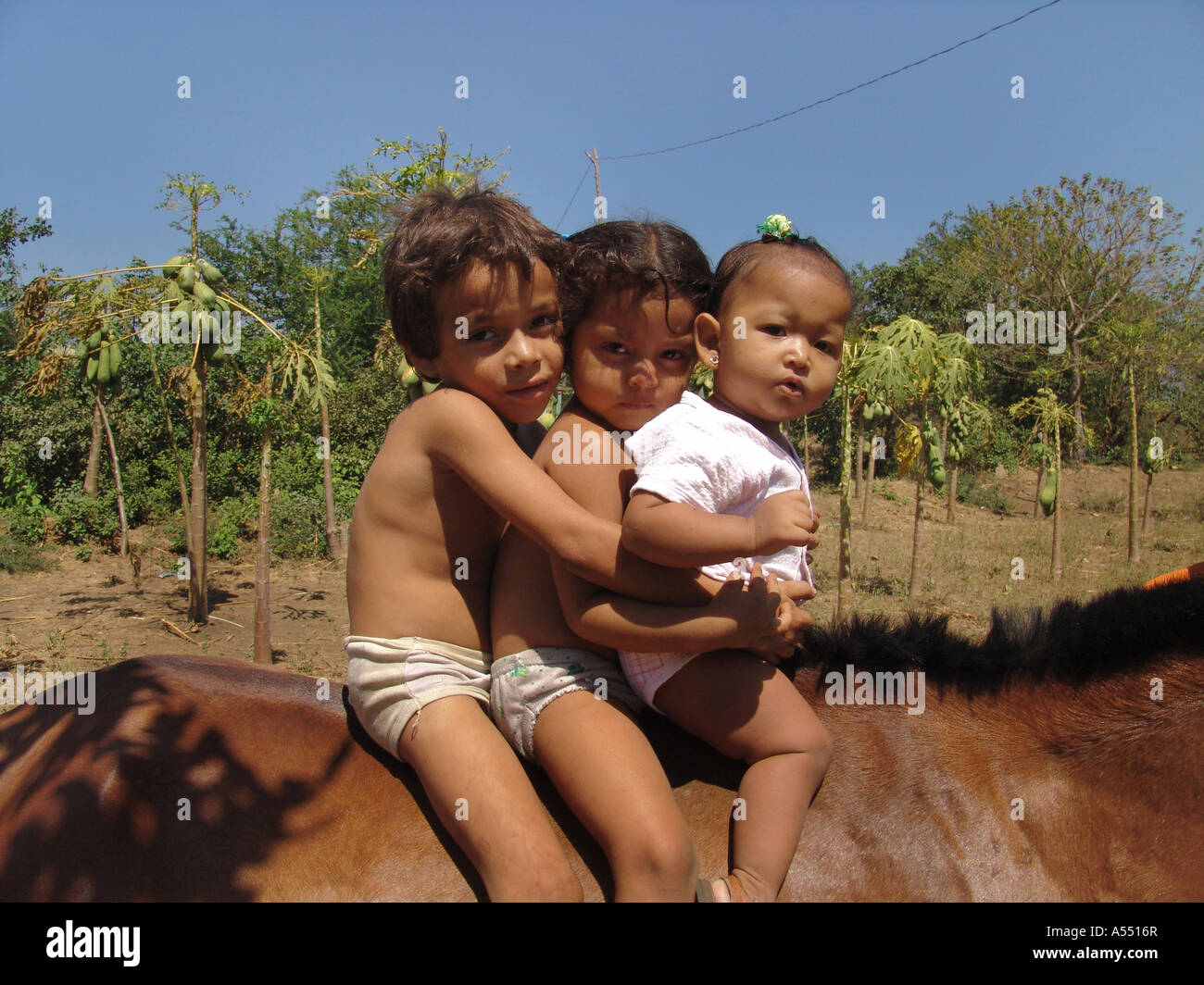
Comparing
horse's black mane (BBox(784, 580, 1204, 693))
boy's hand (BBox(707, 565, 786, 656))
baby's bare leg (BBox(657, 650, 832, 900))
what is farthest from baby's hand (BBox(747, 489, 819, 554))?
horse's black mane (BBox(784, 580, 1204, 693))

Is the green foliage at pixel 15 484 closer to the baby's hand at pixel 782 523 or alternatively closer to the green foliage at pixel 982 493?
the baby's hand at pixel 782 523

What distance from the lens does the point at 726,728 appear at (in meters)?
1.94

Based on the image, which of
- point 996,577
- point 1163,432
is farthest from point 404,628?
point 1163,432

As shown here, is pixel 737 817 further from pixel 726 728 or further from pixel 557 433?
pixel 557 433

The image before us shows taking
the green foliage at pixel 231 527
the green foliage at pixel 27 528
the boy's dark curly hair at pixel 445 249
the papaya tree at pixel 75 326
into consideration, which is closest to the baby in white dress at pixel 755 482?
the boy's dark curly hair at pixel 445 249

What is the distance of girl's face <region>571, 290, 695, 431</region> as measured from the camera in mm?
1999

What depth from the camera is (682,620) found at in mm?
1807

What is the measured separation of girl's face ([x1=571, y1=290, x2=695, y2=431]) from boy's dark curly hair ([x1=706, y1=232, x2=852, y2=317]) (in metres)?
0.12

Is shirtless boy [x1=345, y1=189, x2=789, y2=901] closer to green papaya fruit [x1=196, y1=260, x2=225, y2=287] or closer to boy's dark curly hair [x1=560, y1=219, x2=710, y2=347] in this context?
boy's dark curly hair [x1=560, y1=219, x2=710, y2=347]

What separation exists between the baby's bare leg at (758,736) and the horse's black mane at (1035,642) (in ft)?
1.23

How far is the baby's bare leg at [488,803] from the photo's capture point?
5.86ft

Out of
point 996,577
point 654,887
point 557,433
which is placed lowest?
point 996,577

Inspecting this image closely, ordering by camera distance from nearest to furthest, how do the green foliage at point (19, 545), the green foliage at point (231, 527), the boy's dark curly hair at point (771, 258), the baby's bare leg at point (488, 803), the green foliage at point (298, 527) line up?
the baby's bare leg at point (488, 803)
the boy's dark curly hair at point (771, 258)
the green foliage at point (19, 545)
the green foliage at point (231, 527)
the green foliage at point (298, 527)

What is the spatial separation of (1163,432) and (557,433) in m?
25.7
